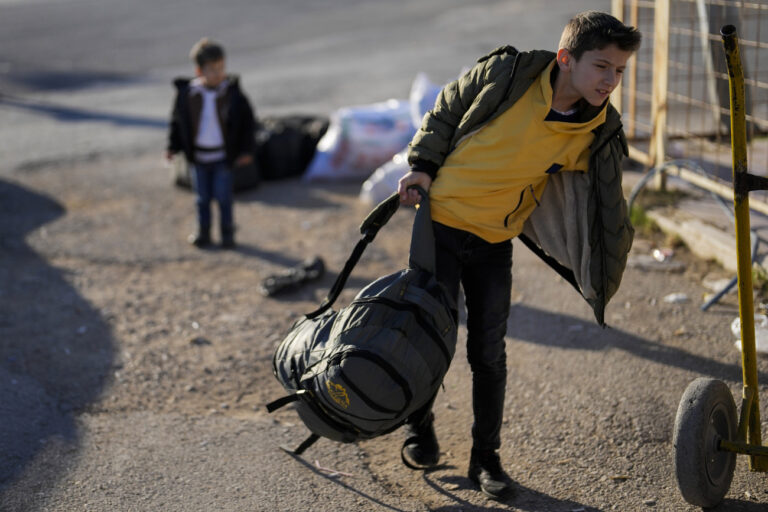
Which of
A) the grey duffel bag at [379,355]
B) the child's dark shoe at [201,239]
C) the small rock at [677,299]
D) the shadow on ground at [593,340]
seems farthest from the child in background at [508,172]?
the child's dark shoe at [201,239]

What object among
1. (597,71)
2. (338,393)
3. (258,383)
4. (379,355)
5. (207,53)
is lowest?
(258,383)

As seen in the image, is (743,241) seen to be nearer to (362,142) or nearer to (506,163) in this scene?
(506,163)

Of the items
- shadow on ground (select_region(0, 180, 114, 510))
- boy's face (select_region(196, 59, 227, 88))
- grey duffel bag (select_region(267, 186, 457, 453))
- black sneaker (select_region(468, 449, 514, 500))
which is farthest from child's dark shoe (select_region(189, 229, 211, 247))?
black sneaker (select_region(468, 449, 514, 500))

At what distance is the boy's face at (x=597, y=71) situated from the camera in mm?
2764

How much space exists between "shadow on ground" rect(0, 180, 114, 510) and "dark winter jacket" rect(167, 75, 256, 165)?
1.35m

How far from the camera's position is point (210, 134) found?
655 centimetres

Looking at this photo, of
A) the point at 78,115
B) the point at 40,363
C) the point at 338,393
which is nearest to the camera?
the point at 338,393

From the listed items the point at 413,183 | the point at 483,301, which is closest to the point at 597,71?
the point at 413,183

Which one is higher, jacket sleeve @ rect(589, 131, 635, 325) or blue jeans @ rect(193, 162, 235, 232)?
jacket sleeve @ rect(589, 131, 635, 325)

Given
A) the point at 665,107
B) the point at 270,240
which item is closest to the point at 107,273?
the point at 270,240

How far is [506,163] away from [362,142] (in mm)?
4908

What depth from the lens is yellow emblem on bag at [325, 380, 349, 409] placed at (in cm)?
285

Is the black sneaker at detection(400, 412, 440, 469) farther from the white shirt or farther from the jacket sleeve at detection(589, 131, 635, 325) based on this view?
the white shirt

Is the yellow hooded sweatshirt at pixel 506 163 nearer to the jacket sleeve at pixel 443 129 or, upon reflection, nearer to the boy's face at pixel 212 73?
the jacket sleeve at pixel 443 129
